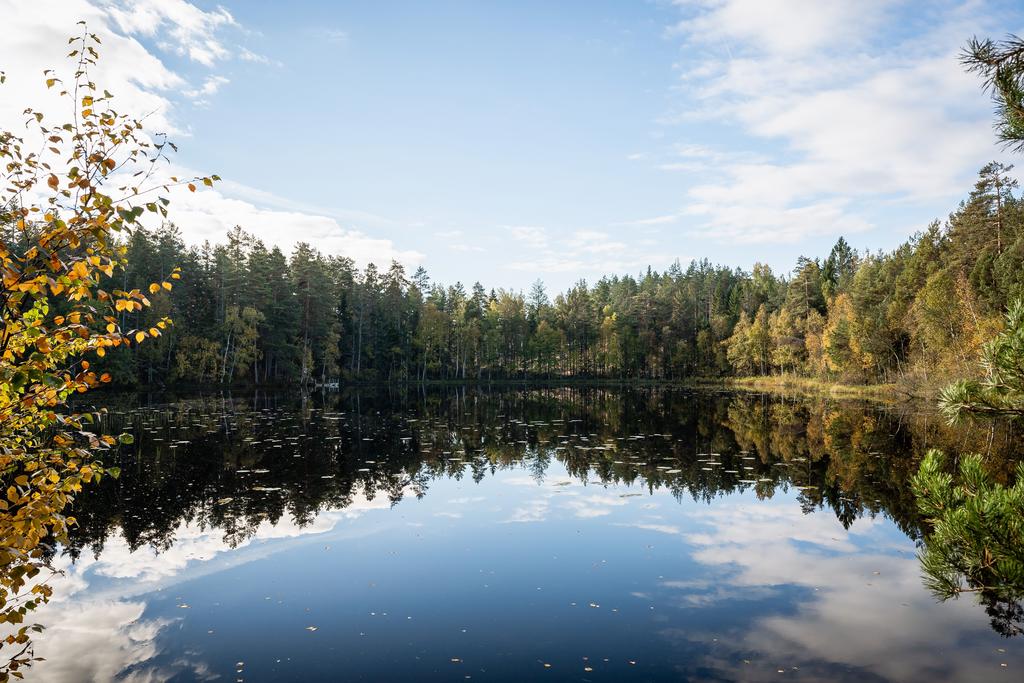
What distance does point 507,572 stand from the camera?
431 inches

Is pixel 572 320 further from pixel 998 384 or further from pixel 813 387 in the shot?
pixel 998 384

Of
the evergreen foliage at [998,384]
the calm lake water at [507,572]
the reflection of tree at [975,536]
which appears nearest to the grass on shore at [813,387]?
the calm lake water at [507,572]

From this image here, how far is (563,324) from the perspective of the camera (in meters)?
101

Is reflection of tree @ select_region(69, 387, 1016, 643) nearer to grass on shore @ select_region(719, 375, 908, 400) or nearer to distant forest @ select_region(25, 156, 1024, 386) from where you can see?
distant forest @ select_region(25, 156, 1024, 386)

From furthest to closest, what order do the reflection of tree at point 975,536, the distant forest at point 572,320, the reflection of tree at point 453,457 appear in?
the distant forest at point 572,320 < the reflection of tree at point 453,457 < the reflection of tree at point 975,536

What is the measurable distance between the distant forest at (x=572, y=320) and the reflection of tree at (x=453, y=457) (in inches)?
326

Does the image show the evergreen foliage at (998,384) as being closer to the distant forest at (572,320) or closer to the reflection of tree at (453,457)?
the reflection of tree at (453,457)

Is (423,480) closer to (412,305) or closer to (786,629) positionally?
(786,629)

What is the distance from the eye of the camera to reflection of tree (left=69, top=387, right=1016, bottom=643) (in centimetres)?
1488

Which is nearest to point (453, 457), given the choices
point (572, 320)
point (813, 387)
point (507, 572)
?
point (507, 572)

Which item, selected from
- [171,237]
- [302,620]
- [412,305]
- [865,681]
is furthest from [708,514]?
[412,305]

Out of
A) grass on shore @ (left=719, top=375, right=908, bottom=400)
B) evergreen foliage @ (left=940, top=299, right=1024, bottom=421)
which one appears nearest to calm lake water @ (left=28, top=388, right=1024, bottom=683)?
evergreen foliage @ (left=940, top=299, right=1024, bottom=421)

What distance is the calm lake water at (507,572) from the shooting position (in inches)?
301

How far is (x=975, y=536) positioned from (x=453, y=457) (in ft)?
66.1
